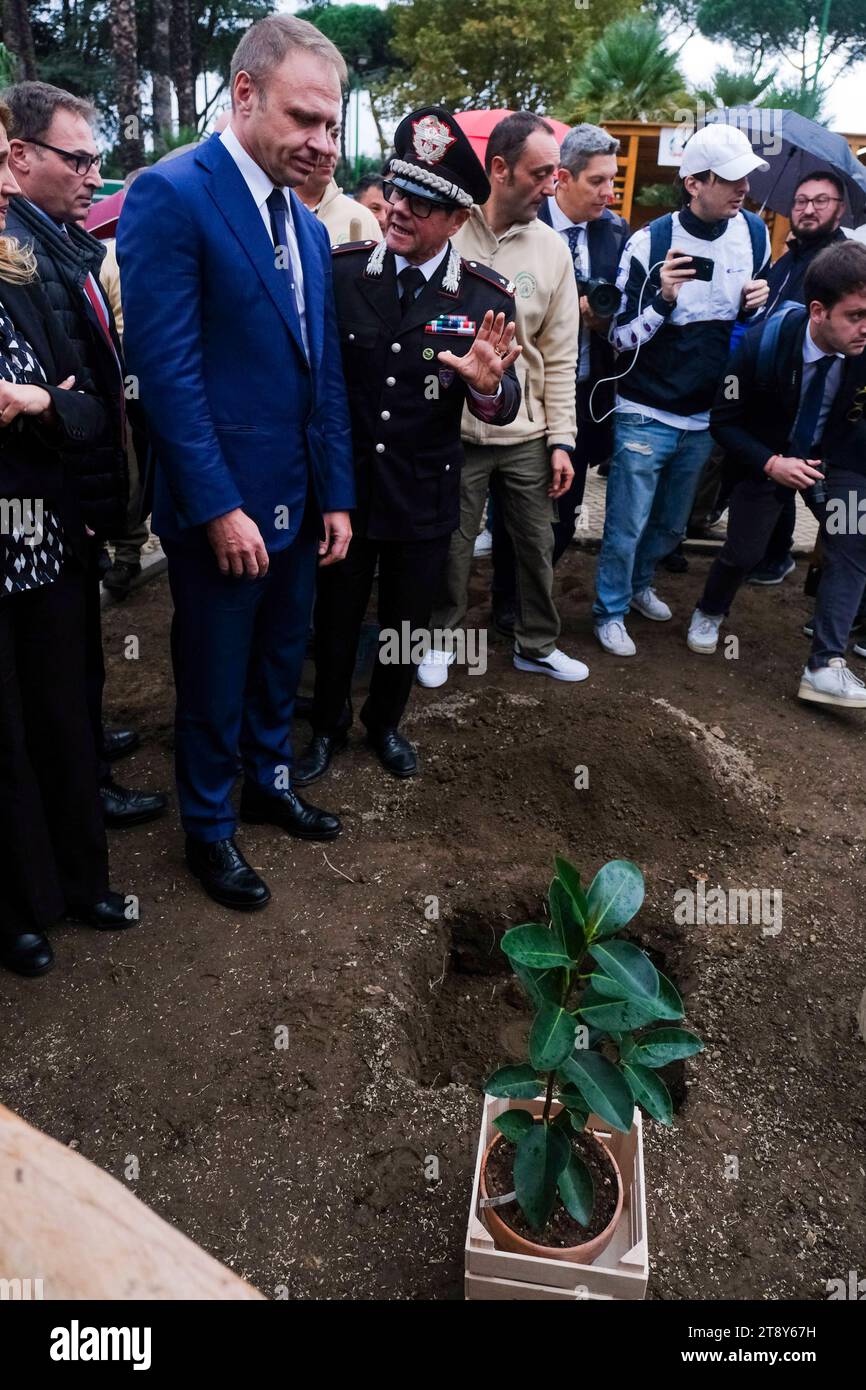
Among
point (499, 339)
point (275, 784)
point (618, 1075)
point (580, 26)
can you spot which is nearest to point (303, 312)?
point (499, 339)

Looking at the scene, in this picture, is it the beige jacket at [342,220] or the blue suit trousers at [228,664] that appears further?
the beige jacket at [342,220]

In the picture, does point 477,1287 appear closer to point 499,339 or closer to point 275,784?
point 275,784

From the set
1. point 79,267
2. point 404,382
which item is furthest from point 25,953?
point 404,382

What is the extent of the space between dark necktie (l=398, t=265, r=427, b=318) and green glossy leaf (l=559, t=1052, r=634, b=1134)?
2284 mm

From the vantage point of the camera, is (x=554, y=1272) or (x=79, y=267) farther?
(x=79, y=267)

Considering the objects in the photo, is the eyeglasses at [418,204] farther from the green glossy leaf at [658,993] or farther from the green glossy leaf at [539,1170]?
the green glossy leaf at [539,1170]

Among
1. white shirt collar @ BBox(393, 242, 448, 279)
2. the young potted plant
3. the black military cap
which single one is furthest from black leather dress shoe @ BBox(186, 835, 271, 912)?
the black military cap

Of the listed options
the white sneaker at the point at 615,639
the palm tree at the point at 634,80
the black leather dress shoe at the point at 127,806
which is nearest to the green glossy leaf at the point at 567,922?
the black leather dress shoe at the point at 127,806

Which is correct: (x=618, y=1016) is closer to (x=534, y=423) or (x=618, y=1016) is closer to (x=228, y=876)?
(x=228, y=876)

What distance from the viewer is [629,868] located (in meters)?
1.70

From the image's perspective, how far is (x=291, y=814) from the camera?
321cm

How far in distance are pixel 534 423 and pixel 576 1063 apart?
2792 millimetres

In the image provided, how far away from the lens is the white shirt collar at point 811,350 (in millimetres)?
3900

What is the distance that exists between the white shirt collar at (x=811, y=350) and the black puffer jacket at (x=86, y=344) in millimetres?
2668
